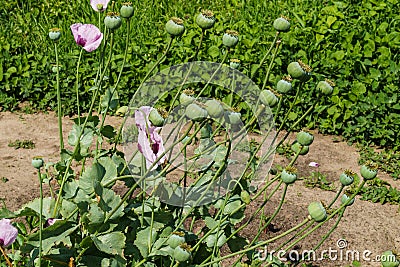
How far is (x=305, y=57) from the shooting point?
420cm

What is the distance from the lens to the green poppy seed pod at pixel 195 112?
4.62 feet

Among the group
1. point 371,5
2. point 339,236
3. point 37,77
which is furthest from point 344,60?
point 37,77

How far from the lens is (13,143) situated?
3977 millimetres

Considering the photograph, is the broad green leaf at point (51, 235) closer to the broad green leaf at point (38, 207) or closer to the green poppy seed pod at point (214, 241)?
the broad green leaf at point (38, 207)

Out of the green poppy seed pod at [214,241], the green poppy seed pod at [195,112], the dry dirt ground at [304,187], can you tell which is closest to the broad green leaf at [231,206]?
the green poppy seed pod at [214,241]

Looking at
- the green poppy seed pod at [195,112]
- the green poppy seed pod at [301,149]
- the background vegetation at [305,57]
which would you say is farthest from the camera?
the background vegetation at [305,57]

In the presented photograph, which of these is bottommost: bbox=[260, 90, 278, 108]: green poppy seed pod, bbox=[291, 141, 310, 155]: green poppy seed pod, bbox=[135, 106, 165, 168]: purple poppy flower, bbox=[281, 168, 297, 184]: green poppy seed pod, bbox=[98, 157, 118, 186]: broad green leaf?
bbox=[291, 141, 310, 155]: green poppy seed pod

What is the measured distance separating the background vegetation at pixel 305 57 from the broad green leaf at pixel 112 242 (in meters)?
2.66

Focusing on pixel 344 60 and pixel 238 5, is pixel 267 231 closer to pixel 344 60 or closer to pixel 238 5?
pixel 344 60

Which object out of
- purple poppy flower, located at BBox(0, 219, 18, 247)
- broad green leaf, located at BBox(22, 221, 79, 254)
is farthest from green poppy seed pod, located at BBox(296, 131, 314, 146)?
purple poppy flower, located at BBox(0, 219, 18, 247)

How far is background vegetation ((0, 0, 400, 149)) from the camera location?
4.08 meters

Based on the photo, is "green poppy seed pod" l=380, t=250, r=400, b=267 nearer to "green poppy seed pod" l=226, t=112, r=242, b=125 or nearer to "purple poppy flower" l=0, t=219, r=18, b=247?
"green poppy seed pod" l=226, t=112, r=242, b=125

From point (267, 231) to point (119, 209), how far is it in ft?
5.32

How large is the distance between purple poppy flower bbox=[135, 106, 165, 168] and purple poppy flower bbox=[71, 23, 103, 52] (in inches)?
13.4
